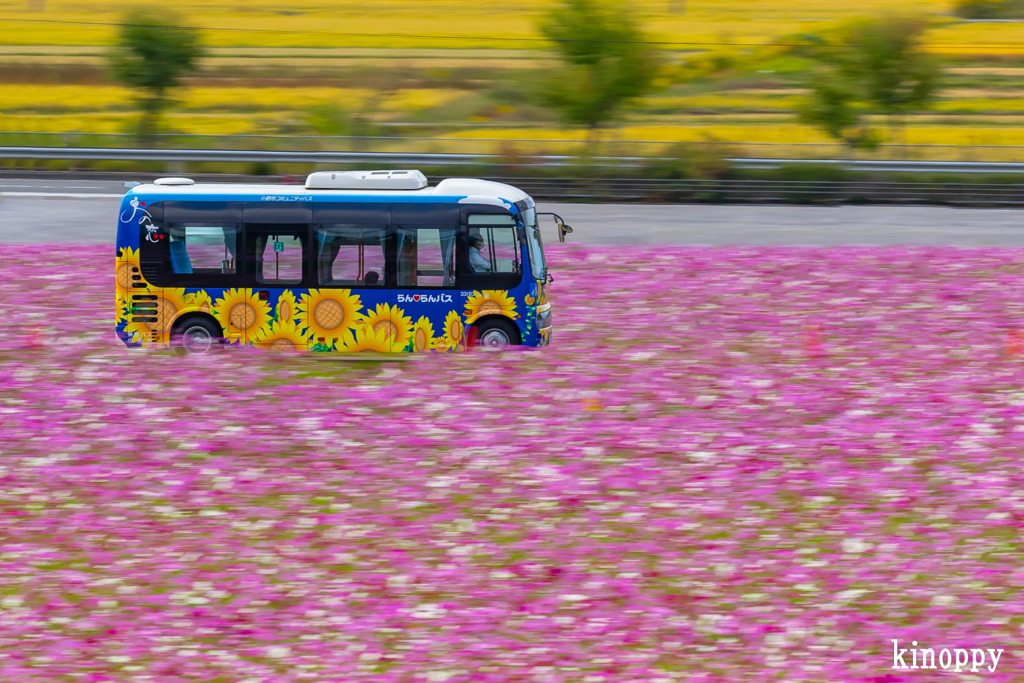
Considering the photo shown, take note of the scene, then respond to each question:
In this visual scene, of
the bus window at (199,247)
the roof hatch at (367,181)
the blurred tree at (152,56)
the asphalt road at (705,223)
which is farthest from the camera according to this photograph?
the blurred tree at (152,56)

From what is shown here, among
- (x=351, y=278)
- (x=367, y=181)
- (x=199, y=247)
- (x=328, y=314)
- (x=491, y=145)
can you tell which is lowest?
(x=328, y=314)

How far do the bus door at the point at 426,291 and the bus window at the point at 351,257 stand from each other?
0.81 ft

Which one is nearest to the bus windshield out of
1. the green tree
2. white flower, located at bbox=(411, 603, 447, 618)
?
white flower, located at bbox=(411, 603, 447, 618)

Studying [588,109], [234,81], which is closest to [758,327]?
[588,109]

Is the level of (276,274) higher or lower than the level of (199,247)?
lower

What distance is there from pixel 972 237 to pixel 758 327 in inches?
399

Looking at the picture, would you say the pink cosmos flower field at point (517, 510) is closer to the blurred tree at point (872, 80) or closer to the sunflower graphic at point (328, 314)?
the sunflower graphic at point (328, 314)

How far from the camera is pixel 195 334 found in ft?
46.5

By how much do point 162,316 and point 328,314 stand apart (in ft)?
6.79

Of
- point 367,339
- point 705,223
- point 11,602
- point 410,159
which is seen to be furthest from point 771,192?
point 11,602

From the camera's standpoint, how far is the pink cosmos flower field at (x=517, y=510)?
6.96 meters

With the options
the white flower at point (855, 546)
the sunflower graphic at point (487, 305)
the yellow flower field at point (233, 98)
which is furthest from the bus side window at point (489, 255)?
the yellow flower field at point (233, 98)

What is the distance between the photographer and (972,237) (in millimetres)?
22922

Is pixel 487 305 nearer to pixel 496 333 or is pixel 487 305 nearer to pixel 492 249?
pixel 496 333
